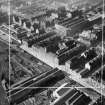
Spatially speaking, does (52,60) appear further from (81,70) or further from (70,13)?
(70,13)

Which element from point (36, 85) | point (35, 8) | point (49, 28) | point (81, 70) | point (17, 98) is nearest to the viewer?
point (17, 98)

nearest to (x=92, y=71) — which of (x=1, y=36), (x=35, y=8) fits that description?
(x=1, y=36)

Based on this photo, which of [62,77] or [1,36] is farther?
[1,36]

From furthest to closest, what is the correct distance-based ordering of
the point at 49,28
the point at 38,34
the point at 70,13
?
1. the point at 70,13
2. the point at 49,28
3. the point at 38,34

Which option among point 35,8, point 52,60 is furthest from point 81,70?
point 35,8

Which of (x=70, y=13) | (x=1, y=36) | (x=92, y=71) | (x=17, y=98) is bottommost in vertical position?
(x=17, y=98)

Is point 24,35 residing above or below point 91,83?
above
